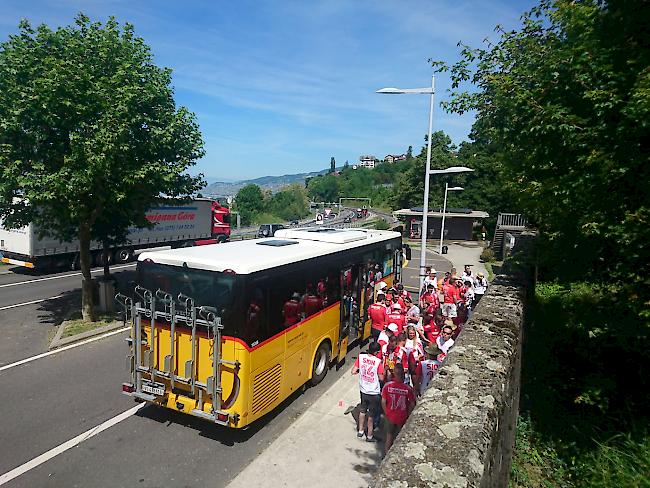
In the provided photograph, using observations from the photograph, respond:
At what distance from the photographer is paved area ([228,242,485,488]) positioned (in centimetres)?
643

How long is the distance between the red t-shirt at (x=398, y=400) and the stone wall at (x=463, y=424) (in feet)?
7.25

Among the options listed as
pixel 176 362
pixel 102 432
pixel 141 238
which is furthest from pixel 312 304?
pixel 141 238

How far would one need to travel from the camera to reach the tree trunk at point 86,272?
13.2 metres

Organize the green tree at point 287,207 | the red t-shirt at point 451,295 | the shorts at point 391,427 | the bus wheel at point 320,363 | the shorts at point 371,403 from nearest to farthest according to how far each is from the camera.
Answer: the shorts at point 391,427 → the shorts at point 371,403 → the bus wheel at point 320,363 → the red t-shirt at point 451,295 → the green tree at point 287,207

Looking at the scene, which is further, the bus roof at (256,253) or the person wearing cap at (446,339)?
the person wearing cap at (446,339)

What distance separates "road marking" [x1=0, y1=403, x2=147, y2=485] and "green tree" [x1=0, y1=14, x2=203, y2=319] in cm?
579

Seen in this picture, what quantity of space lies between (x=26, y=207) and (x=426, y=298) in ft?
39.6

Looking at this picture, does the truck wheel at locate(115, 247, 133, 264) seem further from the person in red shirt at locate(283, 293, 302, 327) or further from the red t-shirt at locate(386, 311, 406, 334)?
the person in red shirt at locate(283, 293, 302, 327)

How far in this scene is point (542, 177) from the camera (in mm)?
5383

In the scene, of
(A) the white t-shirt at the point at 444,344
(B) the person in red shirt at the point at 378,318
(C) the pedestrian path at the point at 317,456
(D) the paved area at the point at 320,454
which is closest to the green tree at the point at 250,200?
(B) the person in red shirt at the point at 378,318

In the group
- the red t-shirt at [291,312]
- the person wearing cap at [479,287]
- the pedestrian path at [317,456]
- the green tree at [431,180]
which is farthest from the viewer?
the green tree at [431,180]

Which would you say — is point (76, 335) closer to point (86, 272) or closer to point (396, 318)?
point (86, 272)

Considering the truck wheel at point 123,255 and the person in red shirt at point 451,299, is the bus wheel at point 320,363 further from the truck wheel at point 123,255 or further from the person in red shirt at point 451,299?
the truck wheel at point 123,255

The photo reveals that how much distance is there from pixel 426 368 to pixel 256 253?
375 centimetres
